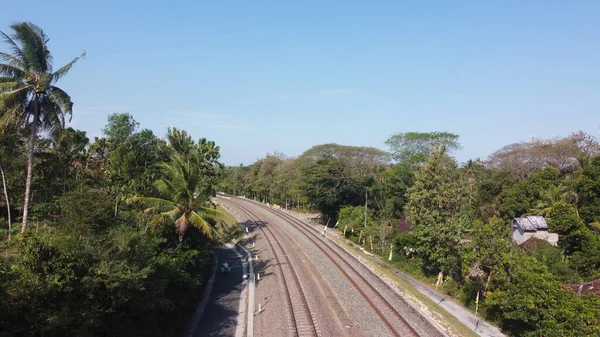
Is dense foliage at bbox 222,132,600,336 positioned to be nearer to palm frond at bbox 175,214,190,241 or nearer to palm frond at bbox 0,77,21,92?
palm frond at bbox 175,214,190,241

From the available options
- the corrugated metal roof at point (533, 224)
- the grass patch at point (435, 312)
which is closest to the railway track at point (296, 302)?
the grass patch at point (435, 312)

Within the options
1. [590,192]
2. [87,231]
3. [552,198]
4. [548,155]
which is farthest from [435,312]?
[548,155]

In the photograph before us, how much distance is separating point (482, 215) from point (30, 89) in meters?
42.5

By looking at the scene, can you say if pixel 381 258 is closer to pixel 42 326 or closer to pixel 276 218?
pixel 276 218

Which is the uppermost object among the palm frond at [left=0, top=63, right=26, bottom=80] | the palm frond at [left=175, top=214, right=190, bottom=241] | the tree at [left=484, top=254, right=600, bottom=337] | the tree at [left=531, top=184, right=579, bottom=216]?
the palm frond at [left=0, top=63, right=26, bottom=80]

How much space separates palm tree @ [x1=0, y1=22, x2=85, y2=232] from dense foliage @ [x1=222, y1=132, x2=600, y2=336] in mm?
16048

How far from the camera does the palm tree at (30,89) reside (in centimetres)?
1437

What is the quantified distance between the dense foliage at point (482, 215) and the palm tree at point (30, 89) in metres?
16.0

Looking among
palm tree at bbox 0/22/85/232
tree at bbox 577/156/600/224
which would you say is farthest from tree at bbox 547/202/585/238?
palm tree at bbox 0/22/85/232

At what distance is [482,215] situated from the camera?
42812 mm

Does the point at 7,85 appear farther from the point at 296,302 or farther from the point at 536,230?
the point at 536,230

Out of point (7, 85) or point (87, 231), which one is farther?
point (7, 85)

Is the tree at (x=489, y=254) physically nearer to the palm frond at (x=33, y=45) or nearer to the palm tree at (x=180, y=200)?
the palm tree at (x=180, y=200)

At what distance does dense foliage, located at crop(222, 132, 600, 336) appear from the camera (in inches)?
590
